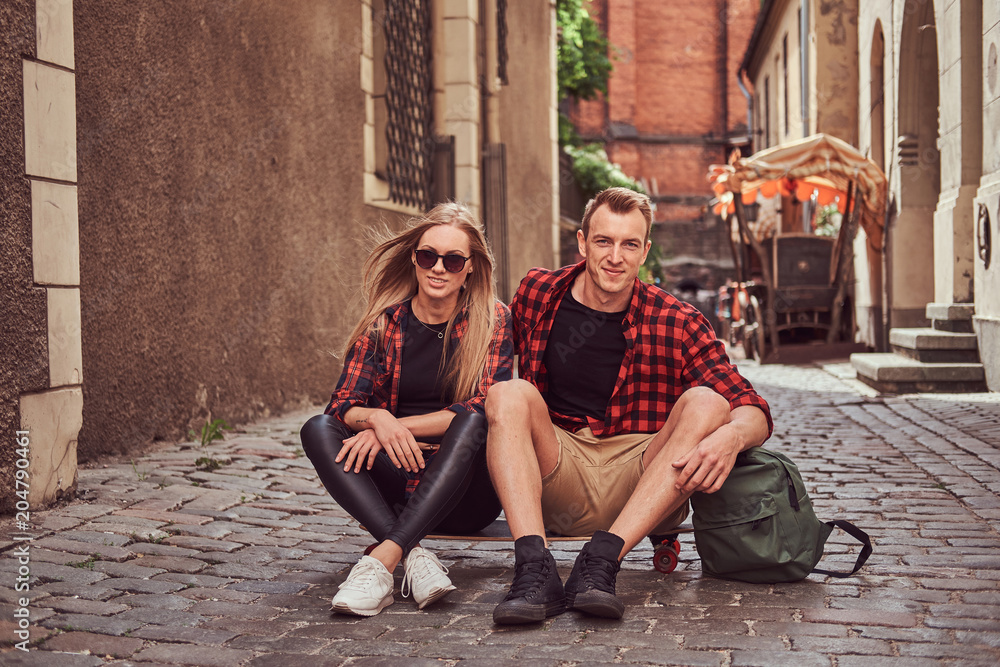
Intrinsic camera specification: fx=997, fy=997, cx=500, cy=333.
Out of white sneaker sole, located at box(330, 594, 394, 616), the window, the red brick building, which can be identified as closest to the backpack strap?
white sneaker sole, located at box(330, 594, 394, 616)

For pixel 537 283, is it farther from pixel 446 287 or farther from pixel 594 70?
pixel 594 70

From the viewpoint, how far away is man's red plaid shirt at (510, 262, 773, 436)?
141 inches

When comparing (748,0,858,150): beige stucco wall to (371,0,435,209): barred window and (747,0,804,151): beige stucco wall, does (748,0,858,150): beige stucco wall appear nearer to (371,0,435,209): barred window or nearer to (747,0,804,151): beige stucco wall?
(747,0,804,151): beige stucco wall

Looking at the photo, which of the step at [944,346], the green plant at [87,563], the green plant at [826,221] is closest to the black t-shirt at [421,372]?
the green plant at [87,563]

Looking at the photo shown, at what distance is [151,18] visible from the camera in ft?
19.9

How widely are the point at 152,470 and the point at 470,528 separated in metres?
2.46

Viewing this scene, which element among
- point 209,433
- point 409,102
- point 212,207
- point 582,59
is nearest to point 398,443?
point 209,433

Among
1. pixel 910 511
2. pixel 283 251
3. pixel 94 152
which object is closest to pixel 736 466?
pixel 910 511

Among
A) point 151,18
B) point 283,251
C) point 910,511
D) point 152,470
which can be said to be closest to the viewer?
point 910,511

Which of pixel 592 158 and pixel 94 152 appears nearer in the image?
pixel 94 152

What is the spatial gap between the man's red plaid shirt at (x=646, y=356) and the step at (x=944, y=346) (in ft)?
23.2

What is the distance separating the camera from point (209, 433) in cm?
652

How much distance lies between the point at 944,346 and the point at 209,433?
7127 mm

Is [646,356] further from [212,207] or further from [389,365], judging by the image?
[212,207]
